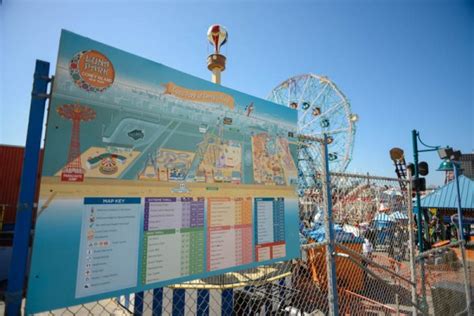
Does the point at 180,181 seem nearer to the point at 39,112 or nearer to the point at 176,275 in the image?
the point at 176,275

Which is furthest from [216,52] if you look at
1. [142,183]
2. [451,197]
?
[451,197]

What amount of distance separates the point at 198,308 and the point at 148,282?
7.72 feet

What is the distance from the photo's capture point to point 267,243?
218cm

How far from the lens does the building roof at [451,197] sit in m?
10.0

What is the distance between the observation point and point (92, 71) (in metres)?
1.45

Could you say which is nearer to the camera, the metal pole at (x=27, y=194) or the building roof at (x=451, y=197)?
the metal pole at (x=27, y=194)

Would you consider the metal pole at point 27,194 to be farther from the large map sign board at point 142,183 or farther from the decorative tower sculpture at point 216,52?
the decorative tower sculpture at point 216,52

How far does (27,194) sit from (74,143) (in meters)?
0.34

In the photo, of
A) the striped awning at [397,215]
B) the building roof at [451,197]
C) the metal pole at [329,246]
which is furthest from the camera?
the building roof at [451,197]

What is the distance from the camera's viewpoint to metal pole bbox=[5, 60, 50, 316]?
1.22 m

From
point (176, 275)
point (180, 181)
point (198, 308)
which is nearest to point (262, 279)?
point (198, 308)

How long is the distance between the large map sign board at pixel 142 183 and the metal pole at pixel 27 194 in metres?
0.09

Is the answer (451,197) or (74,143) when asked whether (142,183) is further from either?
(451,197)

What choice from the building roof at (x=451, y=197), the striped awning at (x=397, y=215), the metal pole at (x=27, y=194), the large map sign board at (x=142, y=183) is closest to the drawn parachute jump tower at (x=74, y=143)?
the large map sign board at (x=142, y=183)
